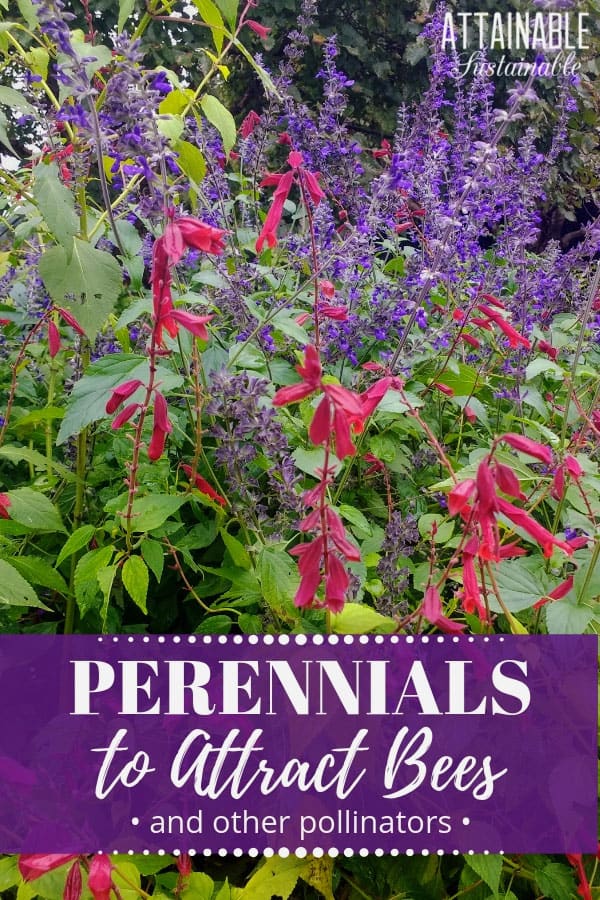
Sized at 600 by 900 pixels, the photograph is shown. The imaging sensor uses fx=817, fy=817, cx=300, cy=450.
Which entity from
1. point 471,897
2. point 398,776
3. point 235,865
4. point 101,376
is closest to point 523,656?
point 398,776

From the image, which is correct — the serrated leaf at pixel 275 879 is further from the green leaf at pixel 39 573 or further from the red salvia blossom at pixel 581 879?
the green leaf at pixel 39 573

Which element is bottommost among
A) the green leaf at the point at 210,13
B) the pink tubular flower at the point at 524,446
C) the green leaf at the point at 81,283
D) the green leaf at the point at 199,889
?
the green leaf at the point at 199,889

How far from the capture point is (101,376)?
1.16 meters

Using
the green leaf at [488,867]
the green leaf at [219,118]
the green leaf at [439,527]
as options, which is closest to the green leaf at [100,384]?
the green leaf at [219,118]

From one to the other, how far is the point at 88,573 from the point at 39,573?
12 centimetres

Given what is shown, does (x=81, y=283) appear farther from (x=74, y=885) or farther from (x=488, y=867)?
(x=488, y=867)

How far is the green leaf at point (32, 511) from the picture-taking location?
1.15 meters

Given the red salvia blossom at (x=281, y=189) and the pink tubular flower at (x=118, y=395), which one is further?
the red salvia blossom at (x=281, y=189)

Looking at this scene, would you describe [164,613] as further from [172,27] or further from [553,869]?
[172,27]

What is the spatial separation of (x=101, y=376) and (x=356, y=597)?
48 cm

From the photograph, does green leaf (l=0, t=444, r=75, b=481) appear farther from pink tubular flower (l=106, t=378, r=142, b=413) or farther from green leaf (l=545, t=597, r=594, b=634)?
green leaf (l=545, t=597, r=594, b=634)

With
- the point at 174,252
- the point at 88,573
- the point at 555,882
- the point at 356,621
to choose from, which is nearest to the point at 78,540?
the point at 88,573
